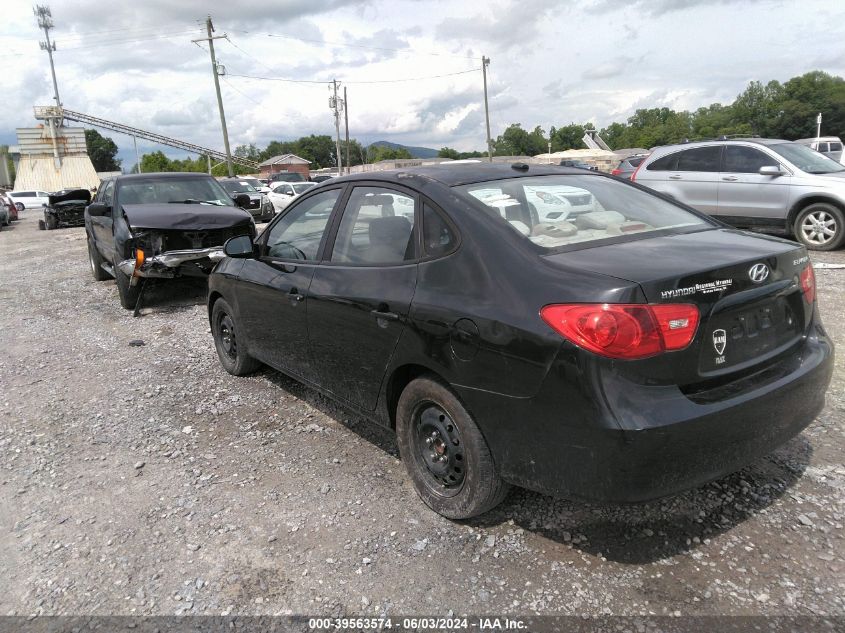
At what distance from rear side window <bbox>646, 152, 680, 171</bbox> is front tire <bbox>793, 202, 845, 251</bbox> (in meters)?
2.19

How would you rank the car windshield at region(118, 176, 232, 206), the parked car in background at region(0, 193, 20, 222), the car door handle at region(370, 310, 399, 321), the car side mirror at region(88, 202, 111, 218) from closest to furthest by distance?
the car door handle at region(370, 310, 399, 321)
the car side mirror at region(88, 202, 111, 218)
the car windshield at region(118, 176, 232, 206)
the parked car in background at region(0, 193, 20, 222)

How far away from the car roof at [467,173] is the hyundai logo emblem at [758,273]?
1.31 metres

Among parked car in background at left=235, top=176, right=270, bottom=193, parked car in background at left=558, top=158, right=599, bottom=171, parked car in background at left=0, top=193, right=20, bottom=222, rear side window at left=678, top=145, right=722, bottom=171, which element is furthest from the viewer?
parked car in background at left=0, top=193, right=20, bottom=222

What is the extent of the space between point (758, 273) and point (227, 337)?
410 centimetres

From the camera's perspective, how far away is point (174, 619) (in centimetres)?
243

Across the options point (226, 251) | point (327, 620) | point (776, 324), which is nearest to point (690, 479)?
point (776, 324)

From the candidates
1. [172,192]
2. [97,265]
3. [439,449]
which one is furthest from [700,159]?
[97,265]

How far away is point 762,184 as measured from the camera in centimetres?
959

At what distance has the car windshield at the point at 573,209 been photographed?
2.82 metres

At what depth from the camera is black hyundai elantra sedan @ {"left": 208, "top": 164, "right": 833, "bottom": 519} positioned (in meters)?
2.23

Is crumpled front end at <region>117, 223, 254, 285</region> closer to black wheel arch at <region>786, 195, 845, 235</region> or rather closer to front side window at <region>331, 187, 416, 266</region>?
front side window at <region>331, 187, 416, 266</region>

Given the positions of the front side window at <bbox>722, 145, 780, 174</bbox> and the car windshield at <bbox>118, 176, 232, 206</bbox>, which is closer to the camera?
the car windshield at <bbox>118, 176, 232, 206</bbox>

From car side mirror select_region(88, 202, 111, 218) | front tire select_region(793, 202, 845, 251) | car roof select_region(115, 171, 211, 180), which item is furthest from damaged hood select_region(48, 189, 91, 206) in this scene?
front tire select_region(793, 202, 845, 251)

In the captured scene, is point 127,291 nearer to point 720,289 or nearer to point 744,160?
point 720,289
